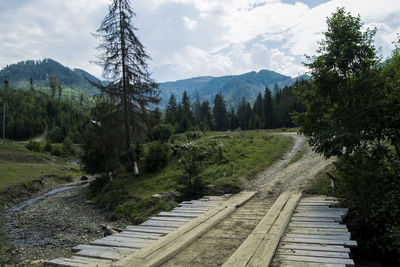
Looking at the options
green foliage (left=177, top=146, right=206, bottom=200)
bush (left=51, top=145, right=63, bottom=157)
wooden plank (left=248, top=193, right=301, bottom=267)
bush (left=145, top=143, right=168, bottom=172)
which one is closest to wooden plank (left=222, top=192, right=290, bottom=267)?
wooden plank (left=248, top=193, right=301, bottom=267)

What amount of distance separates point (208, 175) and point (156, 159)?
6.91 m

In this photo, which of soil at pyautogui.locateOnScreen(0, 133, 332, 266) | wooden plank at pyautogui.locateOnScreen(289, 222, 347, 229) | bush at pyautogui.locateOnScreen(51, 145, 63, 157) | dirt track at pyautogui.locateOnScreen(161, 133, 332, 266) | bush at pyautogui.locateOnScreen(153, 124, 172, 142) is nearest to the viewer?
dirt track at pyautogui.locateOnScreen(161, 133, 332, 266)

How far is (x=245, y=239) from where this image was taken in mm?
6840

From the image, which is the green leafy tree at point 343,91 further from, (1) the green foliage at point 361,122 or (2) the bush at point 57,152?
(2) the bush at point 57,152

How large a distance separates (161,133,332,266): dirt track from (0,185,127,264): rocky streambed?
6996mm

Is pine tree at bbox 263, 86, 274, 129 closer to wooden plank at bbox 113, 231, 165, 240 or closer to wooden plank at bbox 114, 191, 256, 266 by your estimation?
wooden plank at bbox 114, 191, 256, 266

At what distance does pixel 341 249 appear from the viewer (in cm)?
576

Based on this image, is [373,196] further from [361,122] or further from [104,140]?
[104,140]

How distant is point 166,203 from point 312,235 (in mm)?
8968

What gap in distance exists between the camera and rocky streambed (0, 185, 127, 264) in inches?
460

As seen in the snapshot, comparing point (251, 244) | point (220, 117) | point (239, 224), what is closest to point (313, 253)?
point (251, 244)

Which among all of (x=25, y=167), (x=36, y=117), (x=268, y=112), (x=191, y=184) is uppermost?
(x=36, y=117)

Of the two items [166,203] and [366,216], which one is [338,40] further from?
[166,203]

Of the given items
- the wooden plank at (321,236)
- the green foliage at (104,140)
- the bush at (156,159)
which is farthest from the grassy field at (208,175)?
the wooden plank at (321,236)
